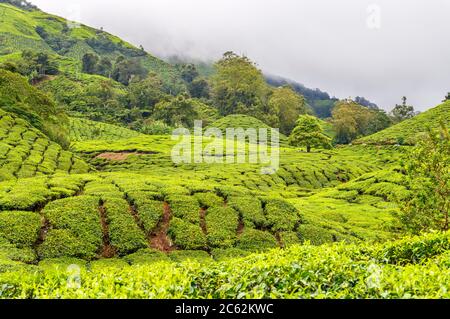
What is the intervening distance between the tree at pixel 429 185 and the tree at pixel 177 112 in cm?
8375

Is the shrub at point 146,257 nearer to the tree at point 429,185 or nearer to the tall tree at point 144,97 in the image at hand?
the tree at point 429,185

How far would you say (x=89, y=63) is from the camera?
491 ft

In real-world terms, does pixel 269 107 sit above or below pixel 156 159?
above

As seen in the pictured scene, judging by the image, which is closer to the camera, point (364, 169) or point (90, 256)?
point (90, 256)

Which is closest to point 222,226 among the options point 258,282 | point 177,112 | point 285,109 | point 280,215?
point 280,215

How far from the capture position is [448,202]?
17.6 meters

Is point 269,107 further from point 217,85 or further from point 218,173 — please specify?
point 218,173

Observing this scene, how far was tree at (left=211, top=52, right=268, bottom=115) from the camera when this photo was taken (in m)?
123

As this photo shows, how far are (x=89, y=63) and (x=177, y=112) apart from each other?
66737 mm

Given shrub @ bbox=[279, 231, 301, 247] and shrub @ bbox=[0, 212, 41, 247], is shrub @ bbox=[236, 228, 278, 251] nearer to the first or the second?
shrub @ bbox=[279, 231, 301, 247]

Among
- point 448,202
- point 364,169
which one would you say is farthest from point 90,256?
point 364,169

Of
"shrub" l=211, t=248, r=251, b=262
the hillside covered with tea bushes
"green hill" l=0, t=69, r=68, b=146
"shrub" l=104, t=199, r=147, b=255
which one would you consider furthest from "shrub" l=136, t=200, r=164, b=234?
"green hill" l=0, t=69, r=68, b=146
